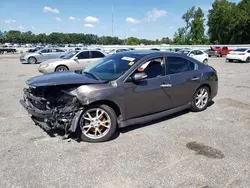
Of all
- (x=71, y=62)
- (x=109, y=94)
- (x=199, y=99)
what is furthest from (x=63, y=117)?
(x=71, y=62)

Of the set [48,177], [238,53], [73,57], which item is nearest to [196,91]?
[48,177]

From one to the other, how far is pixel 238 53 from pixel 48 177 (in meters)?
23.7

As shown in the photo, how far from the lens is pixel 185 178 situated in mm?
3031

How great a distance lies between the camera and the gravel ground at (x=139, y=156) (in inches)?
117

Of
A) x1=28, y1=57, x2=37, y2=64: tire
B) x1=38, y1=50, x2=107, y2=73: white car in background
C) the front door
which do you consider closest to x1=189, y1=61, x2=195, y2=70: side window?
the front door

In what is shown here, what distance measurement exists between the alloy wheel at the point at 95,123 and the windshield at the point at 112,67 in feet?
2.20

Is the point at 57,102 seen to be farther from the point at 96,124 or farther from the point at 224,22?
the point at 224,22

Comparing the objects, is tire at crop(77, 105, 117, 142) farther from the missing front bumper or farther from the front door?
the front door

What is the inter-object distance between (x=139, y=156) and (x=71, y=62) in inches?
399

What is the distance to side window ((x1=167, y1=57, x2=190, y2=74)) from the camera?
16.3ft

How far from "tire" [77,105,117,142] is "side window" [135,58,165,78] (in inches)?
38.6

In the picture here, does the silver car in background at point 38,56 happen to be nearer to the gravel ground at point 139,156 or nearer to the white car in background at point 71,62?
the white car in background at point 71,62

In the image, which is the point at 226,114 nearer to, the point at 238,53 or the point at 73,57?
the point at 73,57

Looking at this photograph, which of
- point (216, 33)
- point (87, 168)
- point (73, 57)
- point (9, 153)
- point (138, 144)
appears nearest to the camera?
point (87, 168)
